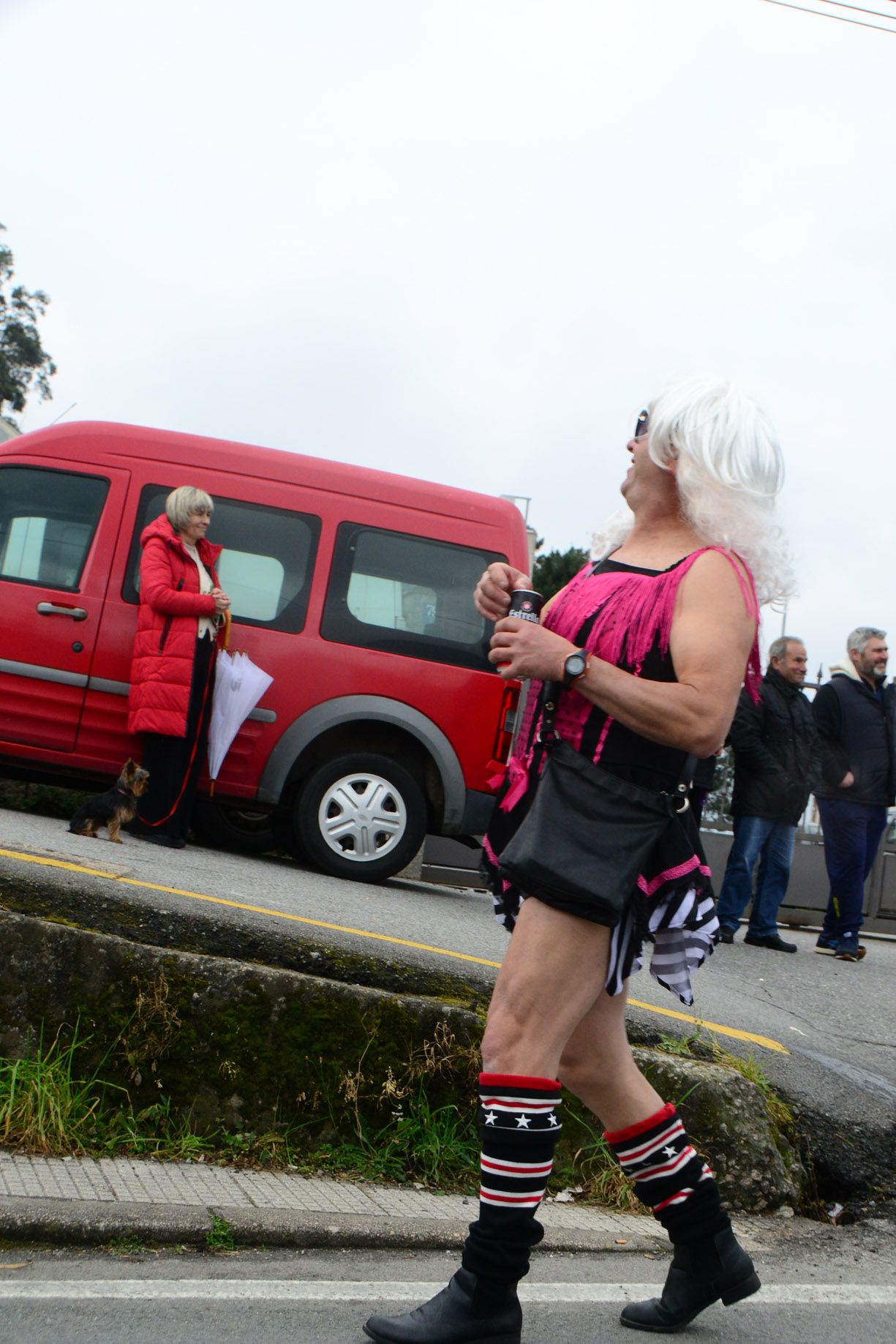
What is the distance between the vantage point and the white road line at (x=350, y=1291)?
7.94 feet

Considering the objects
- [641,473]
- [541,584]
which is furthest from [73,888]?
[541,584]

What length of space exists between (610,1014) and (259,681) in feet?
16.1

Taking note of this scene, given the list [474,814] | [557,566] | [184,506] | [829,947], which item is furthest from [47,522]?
[557,566]

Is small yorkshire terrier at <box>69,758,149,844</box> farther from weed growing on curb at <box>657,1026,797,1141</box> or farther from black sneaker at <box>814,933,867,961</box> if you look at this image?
black sneaker at <box>814,933,867,961</box>

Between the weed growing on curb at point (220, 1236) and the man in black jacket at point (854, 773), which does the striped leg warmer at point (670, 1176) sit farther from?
the man in black jacket at point (854, 773)

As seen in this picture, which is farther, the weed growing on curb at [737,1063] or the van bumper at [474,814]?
the van bumper at [474,814]

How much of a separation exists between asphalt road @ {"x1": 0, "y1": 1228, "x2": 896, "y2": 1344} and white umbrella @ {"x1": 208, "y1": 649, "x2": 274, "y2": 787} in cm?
452

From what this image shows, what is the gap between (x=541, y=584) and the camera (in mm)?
36781

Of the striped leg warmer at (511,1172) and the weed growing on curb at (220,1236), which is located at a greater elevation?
the striped leg warmer at (511,1172)

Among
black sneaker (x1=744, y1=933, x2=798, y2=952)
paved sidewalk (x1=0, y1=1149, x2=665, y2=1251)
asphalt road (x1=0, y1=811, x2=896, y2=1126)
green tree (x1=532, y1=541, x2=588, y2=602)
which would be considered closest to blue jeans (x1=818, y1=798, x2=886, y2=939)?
black sneaker (x1=744, y1=933, x2=798, y2=952)

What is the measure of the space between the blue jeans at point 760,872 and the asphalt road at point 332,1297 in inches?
202

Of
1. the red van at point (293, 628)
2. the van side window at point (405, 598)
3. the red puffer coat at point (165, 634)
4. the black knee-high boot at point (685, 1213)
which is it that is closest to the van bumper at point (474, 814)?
the red van at point (293, 628)

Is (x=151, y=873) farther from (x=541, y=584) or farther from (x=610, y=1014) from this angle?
(x=541, y=584)

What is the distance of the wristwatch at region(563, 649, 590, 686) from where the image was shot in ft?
7.57
